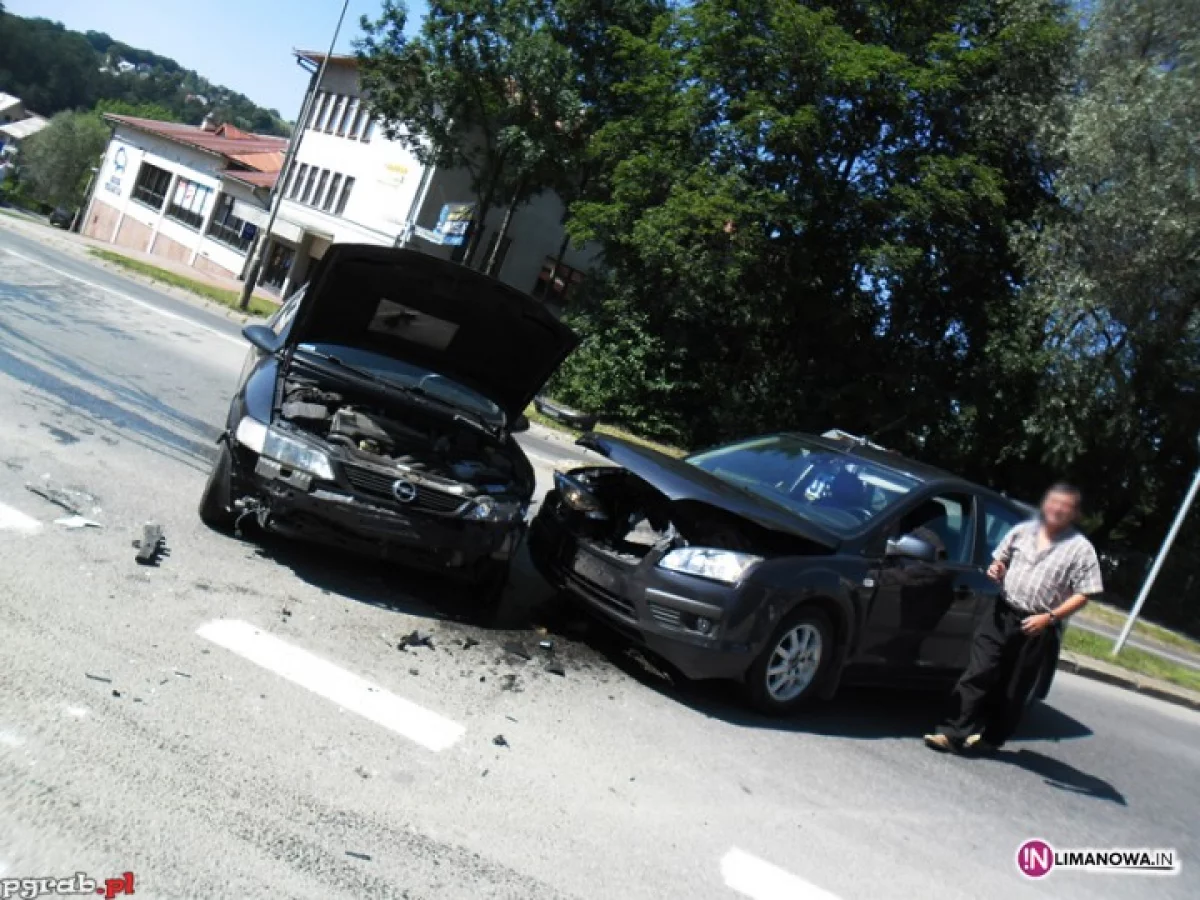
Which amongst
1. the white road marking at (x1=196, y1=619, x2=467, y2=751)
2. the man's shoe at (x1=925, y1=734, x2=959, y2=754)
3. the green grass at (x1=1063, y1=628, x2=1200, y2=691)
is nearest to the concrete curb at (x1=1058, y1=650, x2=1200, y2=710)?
the green grass at (x1=1063, y1=628, x2=1200, y2=691)

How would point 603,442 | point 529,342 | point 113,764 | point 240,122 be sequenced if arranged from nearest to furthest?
point 113,764 → point 603,442 → point 529,342 → point 240,122

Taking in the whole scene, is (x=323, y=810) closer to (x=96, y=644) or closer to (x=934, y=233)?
(x=96, y=644)

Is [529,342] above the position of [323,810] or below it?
above

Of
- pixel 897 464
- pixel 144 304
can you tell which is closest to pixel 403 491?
pixel 897 464

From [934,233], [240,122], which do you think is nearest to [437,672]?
[934,233]

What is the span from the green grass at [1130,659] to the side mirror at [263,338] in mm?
8813

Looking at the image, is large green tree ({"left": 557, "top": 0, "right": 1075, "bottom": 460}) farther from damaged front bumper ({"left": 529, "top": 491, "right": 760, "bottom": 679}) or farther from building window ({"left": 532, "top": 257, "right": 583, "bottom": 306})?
damaged front bumper ({"left": 529, "top": 491, "right": 760, "bottom": 679})

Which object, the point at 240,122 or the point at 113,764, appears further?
the point at 240,122

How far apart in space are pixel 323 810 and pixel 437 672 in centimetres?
157

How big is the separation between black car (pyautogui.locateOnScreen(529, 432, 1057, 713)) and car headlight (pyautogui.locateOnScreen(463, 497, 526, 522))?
45cm

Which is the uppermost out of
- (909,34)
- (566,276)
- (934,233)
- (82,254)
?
(909,34)

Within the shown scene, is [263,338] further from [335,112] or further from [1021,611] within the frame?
[335,112]

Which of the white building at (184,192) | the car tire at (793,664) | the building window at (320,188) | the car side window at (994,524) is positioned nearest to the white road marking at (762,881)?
the car tire at (793,664)

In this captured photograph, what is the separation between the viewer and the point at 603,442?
21.6 ft
